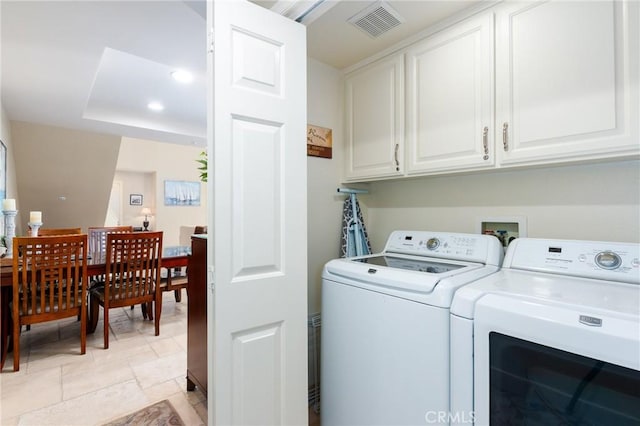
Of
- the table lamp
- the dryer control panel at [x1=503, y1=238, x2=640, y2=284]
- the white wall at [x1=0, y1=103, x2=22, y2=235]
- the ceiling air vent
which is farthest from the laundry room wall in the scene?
the table lamp

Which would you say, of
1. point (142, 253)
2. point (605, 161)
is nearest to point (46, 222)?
point (142, 253)

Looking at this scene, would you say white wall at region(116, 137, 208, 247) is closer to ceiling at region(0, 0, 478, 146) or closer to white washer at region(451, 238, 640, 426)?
ceiling at region(0, 0, 478, 146)

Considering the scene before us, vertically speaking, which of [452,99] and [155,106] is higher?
[155,106]

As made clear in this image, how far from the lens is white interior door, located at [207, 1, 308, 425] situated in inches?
44.4

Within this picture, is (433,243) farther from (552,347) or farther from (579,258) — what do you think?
(552,347)

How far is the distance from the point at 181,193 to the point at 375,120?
743cm

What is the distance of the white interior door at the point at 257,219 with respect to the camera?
3.70 ft

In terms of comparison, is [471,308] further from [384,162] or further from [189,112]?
[189,112]

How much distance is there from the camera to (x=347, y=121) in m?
2.06

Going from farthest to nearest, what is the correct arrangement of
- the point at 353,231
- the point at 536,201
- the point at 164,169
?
the point at 164,169 → the point at 353,231 → the point at 536,201

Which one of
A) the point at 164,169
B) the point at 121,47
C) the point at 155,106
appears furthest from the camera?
the point at 164,169

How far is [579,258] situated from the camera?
48.1 inches

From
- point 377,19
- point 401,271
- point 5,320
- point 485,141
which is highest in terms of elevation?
point 377,19

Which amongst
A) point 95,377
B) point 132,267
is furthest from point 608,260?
point 132,267
